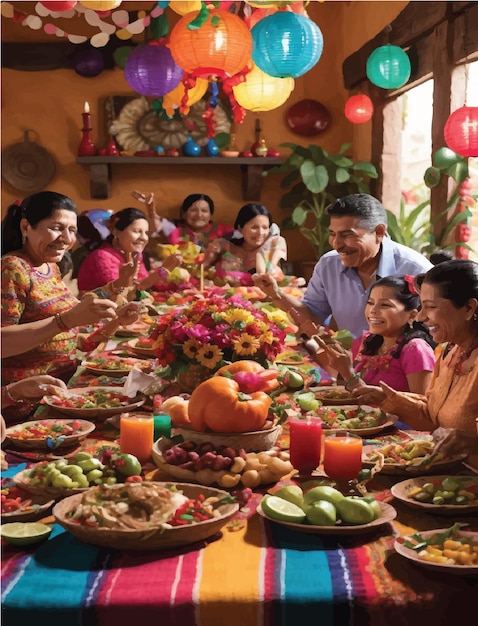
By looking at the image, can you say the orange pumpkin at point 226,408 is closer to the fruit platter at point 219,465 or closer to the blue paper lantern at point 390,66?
the fruit platter at point 219,465

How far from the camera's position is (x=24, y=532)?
1.47 meters

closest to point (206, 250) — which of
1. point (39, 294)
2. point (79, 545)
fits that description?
point (39, 294)

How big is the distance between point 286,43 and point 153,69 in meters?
1.39

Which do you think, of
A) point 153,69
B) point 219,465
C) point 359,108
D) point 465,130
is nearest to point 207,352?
point 219,465

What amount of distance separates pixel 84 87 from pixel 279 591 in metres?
7.11

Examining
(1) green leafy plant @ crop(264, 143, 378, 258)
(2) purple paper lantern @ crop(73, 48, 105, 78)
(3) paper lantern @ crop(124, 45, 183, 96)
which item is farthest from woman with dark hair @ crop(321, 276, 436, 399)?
(2) purple paper lantern @ crop(73, 48, 105, 78)

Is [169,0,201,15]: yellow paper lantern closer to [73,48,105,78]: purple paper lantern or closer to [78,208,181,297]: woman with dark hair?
[78,208,181,297]: woman with dark hair

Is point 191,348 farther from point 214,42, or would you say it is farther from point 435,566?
point 214,42


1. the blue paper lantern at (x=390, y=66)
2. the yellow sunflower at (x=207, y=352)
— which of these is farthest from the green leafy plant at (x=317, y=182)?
the yellow sunflower at (x=207, y=352)

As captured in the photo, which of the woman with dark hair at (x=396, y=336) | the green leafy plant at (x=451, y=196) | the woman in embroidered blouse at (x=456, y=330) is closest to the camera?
the woman in embroidered blouse at (x=456, y=330)

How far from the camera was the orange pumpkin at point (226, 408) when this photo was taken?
1851mm

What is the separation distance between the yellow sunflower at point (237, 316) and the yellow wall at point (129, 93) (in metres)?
5.39

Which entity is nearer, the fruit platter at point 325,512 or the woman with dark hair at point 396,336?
the fruit platter at point 325,512

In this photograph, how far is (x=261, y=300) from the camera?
4.80 metres
